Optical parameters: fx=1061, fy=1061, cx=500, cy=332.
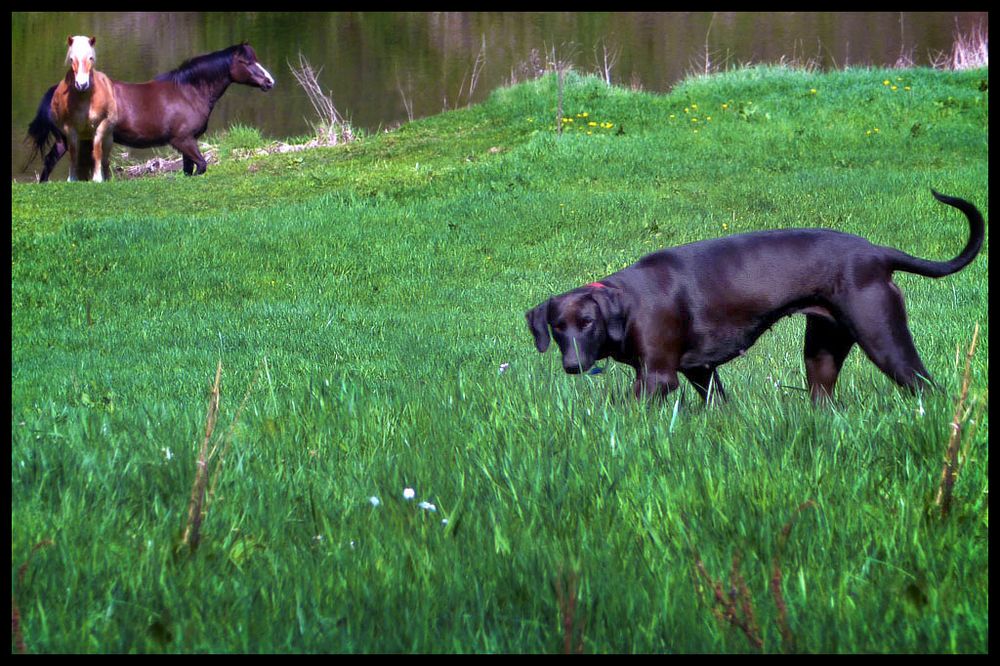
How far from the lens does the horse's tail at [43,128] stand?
15.8 metres

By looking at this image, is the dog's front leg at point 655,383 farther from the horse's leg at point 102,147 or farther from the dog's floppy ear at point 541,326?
the horse's leg at point 102,147

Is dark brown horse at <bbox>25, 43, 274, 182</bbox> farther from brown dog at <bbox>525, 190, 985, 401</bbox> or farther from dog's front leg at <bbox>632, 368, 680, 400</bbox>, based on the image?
dog's front leg at <bbox>632, 368, 680, 400</bbox>

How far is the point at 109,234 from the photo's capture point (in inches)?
434

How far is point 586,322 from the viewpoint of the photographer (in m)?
4.81

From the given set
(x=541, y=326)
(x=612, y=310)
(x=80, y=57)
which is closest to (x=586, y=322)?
(x=612, y=310)

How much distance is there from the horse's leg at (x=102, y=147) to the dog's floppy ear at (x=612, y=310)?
41.3 ft

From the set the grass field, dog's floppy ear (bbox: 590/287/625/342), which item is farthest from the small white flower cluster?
dog's floppy ear (bbox: 590/287/625/342)

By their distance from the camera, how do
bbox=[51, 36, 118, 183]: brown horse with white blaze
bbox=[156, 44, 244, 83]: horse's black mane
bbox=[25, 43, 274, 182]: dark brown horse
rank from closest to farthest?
bbox=[51, 36, 118, 183]: brown horse with white blaze, bbox=[25, 43, 274, 182]: dark brown horse, bbox=[156, 44, 244, 83]: horse's black mane

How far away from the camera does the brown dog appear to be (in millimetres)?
4762

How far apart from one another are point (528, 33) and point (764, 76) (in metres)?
7.56

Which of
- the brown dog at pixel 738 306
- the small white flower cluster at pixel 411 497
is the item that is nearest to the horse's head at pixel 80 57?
the brown dog at pixel 738 306

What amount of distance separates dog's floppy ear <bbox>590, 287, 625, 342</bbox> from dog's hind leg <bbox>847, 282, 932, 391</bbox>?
102 cm

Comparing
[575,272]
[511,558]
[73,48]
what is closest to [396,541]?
[511,558]
